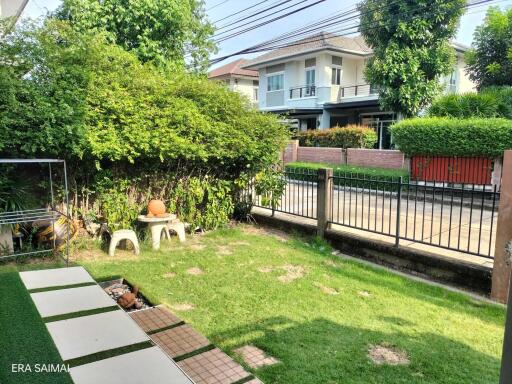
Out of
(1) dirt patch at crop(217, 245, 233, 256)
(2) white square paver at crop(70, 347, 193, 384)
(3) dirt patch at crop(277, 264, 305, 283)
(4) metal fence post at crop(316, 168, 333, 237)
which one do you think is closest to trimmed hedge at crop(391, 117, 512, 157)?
(4) metal fence post at crop(316, 168, 333, 237)

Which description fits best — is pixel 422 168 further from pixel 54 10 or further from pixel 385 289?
pixel 54 10

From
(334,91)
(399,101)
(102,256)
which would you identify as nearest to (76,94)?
(102,256)

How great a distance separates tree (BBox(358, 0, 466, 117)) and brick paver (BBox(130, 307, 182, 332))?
14.6 metres

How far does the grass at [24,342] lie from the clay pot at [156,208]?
268 cm

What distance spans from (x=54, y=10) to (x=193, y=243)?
30.2ft

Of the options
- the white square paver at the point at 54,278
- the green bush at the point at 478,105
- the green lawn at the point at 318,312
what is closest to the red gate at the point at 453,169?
the green bush at the point at 478,105

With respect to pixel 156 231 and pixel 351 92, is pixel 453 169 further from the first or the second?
pixel 351 92

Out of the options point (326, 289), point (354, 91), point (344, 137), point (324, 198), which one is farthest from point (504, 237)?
point (354, 91)

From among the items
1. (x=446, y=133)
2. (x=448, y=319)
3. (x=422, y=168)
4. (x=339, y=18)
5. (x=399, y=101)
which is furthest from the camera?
(x=399, y=101)

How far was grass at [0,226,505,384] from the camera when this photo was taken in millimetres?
3004

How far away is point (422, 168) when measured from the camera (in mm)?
12172

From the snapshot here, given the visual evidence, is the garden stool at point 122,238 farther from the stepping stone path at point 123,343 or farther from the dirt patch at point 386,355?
the dirt patch at point 386,355

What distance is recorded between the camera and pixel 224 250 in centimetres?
618

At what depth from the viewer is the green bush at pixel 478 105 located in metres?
12.3
